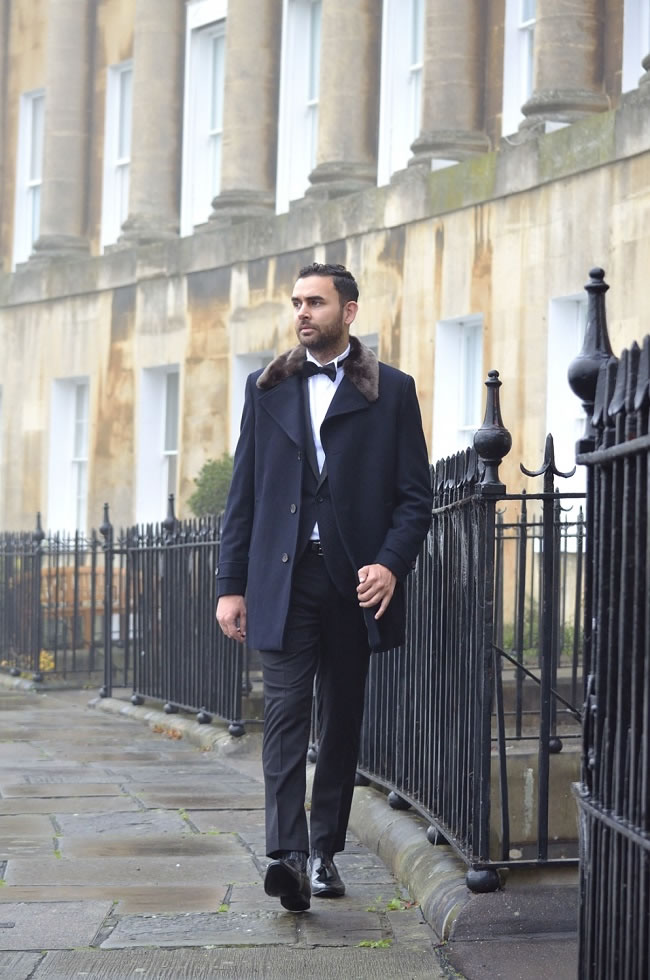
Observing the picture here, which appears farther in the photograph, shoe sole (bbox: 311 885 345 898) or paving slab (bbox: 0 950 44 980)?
shoe sole (bbox: 311 885 345 898)

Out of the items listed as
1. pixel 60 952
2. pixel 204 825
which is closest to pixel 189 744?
pixel 204 825

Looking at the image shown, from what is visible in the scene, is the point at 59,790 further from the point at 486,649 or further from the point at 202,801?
the point at 486,649

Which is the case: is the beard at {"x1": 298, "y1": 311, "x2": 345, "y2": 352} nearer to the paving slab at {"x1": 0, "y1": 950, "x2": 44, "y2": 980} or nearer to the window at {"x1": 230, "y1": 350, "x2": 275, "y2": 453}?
the paving slab at {"x1": 0, "y1": 950, "x2": 44, "y2": 980}

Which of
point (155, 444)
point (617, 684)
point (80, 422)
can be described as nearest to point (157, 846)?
point (617, 684)

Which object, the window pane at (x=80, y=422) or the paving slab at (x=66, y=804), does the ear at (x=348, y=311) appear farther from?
the window pane at (x=80, y=422)

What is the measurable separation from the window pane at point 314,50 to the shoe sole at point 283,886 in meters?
16.4

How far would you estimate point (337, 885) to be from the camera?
585 cm

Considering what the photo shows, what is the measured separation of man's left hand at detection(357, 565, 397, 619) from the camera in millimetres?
5512

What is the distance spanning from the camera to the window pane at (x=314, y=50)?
21.0 metres

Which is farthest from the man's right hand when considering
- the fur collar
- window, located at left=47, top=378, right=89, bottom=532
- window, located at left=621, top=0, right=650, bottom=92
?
window, located at left=47, top=378, right=89, bottom=532

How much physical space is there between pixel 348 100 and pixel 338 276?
13785 millimetres

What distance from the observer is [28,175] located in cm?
2628

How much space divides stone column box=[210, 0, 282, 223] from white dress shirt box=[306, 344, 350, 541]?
15146 millimetres

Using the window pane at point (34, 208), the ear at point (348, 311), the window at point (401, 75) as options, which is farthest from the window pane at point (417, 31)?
the ear at point (348, 311)
